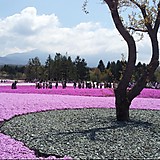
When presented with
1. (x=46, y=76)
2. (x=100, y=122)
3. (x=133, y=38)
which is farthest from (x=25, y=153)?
(x=46, y=76)

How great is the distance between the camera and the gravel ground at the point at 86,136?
7784 millimetres

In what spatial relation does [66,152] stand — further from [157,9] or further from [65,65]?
[65,65]

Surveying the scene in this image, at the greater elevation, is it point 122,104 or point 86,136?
point 122,104

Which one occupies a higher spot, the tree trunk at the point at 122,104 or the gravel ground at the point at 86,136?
the tree trunk at the point at 122,104

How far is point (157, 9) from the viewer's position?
12.8m

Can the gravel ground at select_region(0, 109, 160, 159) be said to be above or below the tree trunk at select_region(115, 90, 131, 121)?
below

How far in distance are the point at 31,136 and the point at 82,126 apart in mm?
2120

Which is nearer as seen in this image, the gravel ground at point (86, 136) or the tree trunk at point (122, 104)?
the gravel ground at point (86, 136)

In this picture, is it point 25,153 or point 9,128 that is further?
point 9,128

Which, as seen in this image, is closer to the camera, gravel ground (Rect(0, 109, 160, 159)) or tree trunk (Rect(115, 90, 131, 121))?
gravel ground (Rect(0, 109, 160, 159))

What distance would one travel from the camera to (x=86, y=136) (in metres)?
9.32

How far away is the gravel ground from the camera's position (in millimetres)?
7784

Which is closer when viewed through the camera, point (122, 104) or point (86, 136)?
point (86, 136)

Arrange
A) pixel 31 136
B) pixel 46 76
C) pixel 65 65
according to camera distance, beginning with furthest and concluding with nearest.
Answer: pixel 46 76 < pixel 65 65 < pixel 31 136
